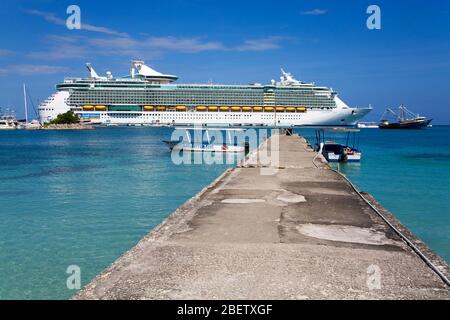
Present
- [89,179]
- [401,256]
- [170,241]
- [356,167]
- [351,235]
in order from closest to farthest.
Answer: [401,256]
[170,241]
[351,235]
[89,179]
[356,167]

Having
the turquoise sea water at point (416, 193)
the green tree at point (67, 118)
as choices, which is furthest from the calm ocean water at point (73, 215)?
the green tree at point (67, 118)

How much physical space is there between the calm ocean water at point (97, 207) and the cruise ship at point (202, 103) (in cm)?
6860

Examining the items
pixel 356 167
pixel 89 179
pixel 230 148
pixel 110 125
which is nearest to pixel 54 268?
pixel 89 179

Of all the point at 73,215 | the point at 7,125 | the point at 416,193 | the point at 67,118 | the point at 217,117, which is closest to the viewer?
the point at 73,215

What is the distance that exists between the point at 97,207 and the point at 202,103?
83.0m

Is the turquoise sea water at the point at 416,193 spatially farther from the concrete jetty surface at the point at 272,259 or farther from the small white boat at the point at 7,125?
the small white boat at the point at 7,125

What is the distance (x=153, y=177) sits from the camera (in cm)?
2220

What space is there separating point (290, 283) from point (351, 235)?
254 centimetres

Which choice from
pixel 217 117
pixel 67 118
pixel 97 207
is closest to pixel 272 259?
Answer: pixel 97 207

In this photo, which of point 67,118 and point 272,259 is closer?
point 272,259

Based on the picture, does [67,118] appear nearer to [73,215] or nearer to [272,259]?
[73,215]

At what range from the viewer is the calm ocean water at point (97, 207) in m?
8.52

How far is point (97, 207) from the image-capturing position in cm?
1427
